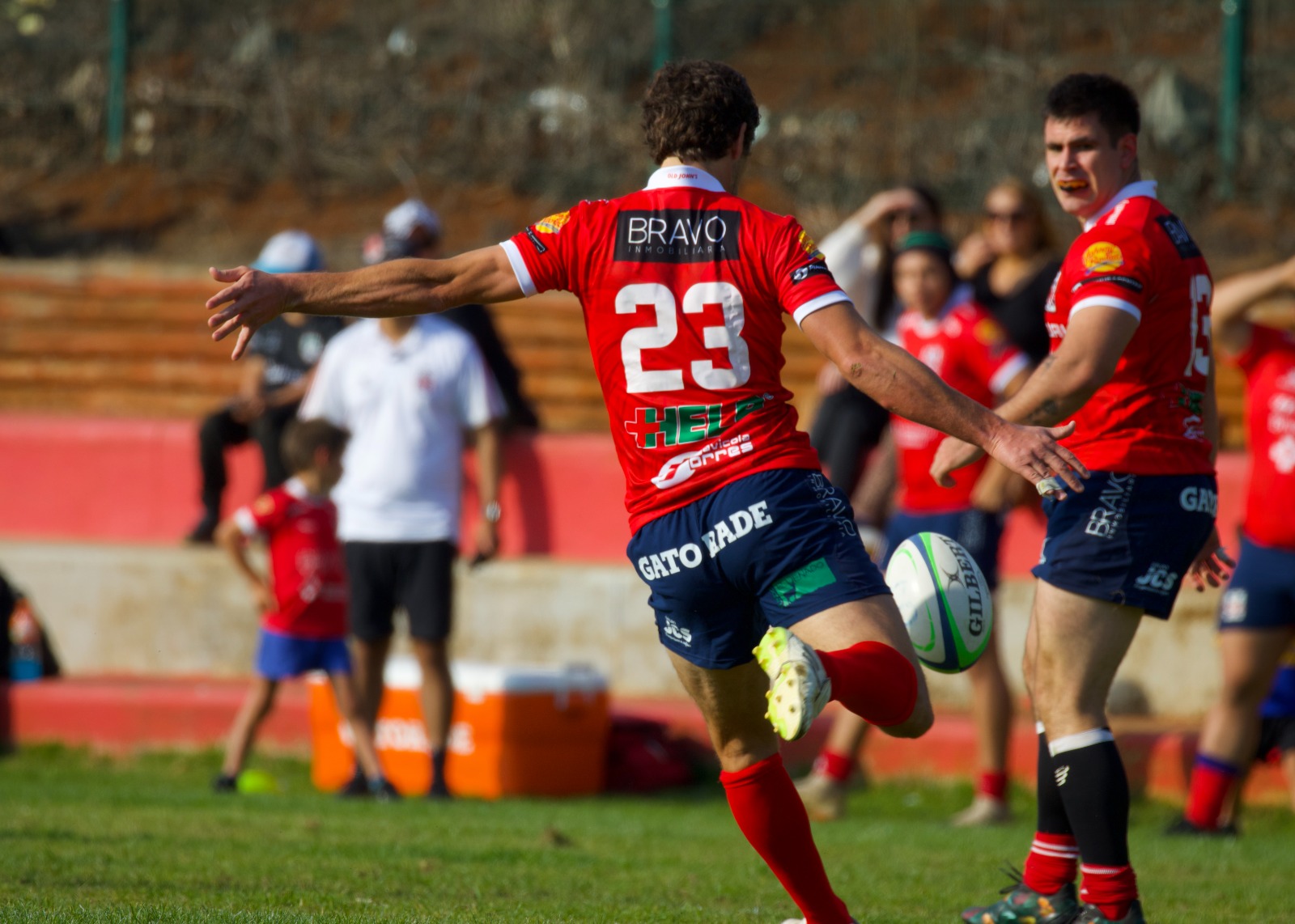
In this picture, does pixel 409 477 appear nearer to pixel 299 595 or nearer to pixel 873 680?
pixel 299 595

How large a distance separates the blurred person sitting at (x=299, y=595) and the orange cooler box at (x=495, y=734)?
43 centimetres

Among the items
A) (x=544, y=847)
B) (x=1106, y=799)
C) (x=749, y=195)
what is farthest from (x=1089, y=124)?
(x=749, y=195)

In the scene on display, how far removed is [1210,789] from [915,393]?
4219 mm

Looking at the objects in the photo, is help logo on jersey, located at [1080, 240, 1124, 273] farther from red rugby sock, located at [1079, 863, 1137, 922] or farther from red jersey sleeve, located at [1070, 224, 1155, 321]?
red rugby sock, located at [1079, 863, 1137, 922]

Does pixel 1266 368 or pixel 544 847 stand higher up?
pixel 1266 368

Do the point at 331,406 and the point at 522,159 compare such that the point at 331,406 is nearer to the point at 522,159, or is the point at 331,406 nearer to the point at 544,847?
the point at 544,847

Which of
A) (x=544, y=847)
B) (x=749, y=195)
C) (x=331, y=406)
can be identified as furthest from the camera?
(x=749, y=195)

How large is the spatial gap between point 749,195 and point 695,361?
499 inches

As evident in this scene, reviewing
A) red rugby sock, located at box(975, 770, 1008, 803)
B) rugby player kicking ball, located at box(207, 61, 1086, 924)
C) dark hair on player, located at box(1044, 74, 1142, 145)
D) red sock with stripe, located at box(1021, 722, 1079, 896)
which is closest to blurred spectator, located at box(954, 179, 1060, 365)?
red rugby sock, located at box(975, 770, 1008, 803)

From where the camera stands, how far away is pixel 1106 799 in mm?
4820

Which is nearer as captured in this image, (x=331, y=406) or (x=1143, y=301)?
(x=1143, y=301)

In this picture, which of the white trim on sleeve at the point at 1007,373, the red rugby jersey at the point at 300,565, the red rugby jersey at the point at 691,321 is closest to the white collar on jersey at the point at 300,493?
the red rugby jersey at the point at 300,565

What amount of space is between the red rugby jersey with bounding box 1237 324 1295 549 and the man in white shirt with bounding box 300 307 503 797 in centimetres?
380

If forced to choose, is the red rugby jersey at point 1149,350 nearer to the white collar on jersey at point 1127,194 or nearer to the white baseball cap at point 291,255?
the white collar on jersey at point 1127,194
